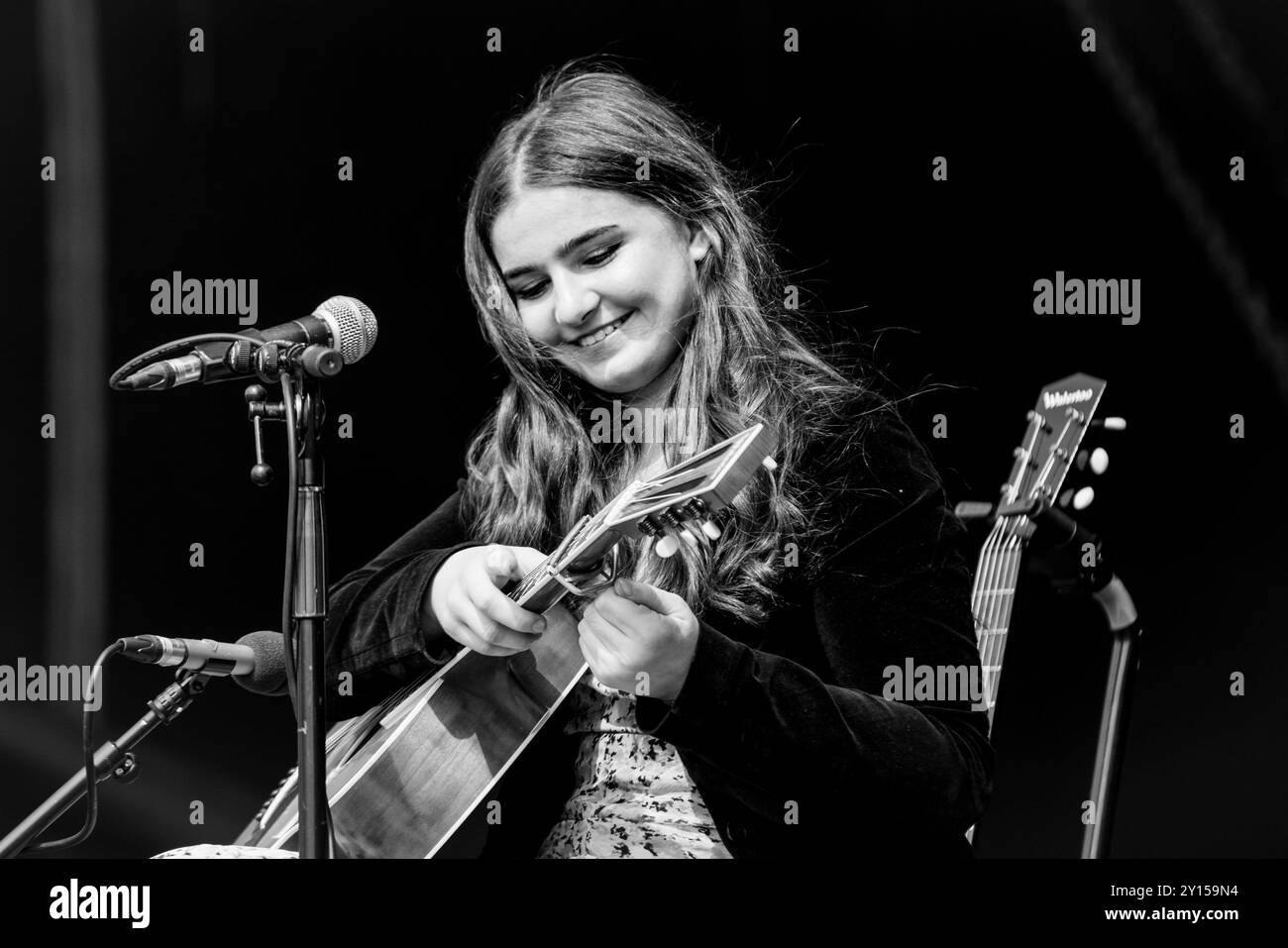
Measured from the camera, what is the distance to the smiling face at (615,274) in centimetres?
236

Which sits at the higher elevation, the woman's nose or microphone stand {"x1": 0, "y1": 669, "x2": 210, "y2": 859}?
the woman's nose

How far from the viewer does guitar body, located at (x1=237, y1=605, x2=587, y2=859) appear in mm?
2102

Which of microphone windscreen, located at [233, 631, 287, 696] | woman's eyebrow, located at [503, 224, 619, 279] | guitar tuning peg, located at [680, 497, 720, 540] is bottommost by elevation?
microphone windscreen, located at [233, 631, 287, 696]

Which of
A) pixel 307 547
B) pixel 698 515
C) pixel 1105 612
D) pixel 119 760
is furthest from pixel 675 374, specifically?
pixel 119 760

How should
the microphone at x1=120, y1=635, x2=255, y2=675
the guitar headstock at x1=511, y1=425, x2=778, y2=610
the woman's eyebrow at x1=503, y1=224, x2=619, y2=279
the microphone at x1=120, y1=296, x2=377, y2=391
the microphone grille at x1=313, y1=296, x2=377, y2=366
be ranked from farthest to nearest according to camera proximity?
the woman's eyebrow at x1=503, y1=224, x2=619, y2=279 < the microphone at x1=120, y1=635, x2=255, y2=675 < the microphone grille at x1=313, y1=296, x2=377, y2=366 < the microphone at x1=120, y1=296, x2=377, y2=391 < the guitar headstock at x1=511, y1=425, x2=778, y2=610

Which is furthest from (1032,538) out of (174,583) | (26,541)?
(26,541)

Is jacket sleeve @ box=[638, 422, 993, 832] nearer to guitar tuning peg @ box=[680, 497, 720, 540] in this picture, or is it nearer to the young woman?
the young woman

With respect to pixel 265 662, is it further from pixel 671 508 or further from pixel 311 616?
pixel 671 508

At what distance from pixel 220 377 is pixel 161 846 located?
110cm

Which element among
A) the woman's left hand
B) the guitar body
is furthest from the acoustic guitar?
the woman's left hand

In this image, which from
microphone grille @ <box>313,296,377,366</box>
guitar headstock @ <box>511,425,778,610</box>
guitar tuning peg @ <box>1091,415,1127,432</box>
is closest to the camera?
guitar headstock @ <box>511,425,778,610</box>

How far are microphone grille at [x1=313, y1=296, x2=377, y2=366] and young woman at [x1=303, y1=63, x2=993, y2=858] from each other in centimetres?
36

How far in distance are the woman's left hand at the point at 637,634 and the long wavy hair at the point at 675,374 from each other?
0.34 metres

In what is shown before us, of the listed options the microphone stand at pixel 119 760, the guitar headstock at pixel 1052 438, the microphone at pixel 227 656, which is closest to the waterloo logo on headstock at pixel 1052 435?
the guitar headstock at pixel 1052 438
